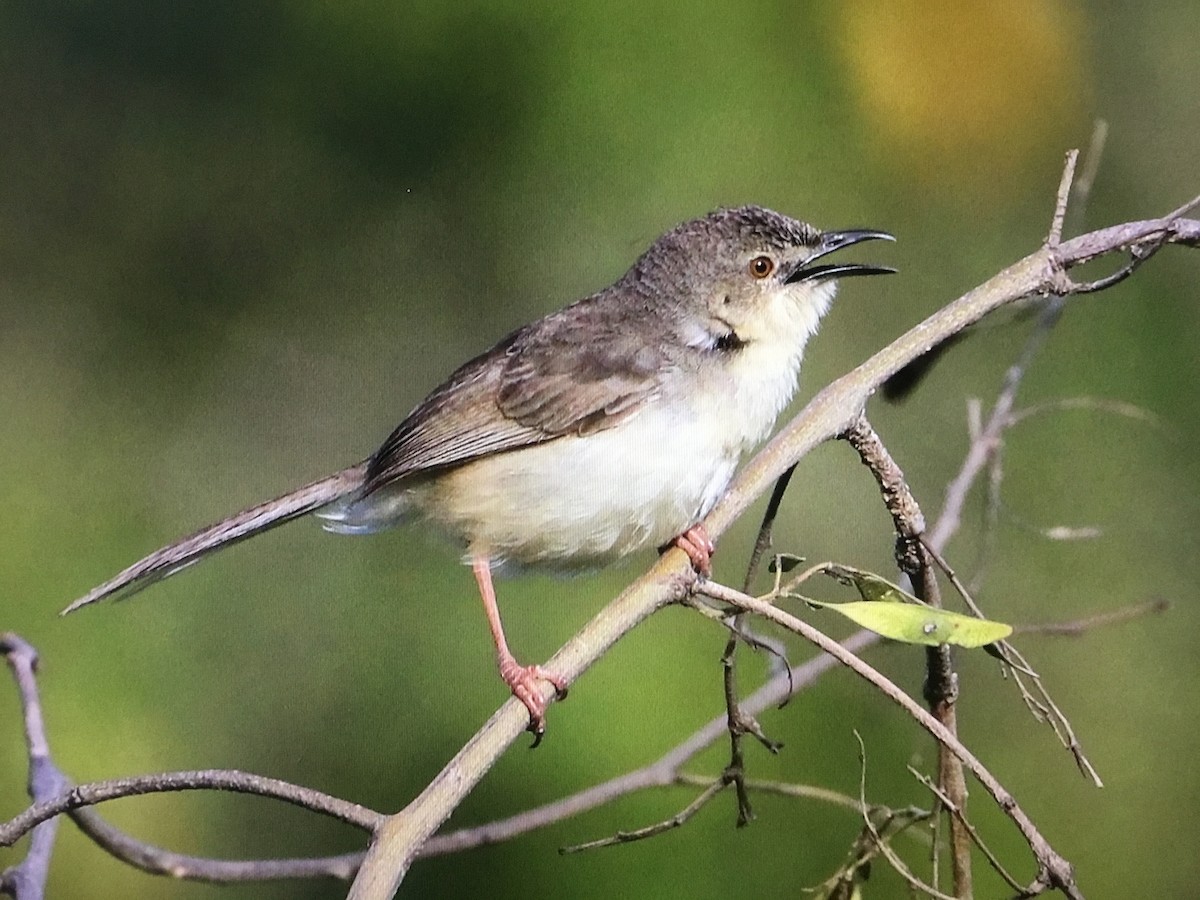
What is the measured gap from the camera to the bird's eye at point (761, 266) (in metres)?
2.54

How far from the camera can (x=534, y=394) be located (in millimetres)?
2533

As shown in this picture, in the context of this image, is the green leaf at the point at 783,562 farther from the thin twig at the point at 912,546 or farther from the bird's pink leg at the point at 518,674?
the bird's pink leg at the point at 518,674

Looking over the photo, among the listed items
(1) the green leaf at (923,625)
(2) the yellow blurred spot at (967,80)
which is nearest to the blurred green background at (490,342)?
(2) the yellow blurred spot at (967,80)

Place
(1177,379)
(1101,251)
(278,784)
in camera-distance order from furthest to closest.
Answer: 1. (1177,379)
2. (1101,251)
3. (278,784)

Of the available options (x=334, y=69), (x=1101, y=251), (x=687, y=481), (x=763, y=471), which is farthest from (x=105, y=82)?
(x=1101, y=251)

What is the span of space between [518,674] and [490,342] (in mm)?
1268

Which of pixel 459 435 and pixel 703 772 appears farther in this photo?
pixel 703 772

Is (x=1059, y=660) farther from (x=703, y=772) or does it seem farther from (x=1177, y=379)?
(x=703, y=772)

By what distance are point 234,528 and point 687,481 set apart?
84cm

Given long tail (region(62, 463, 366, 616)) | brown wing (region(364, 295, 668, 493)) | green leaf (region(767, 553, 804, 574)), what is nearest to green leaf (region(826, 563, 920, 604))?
green leaf (region(767, 553, 804, 574))

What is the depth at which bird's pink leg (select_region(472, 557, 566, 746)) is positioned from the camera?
187cm

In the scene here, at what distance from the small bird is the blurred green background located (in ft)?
0.76

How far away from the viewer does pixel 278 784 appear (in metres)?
1.41

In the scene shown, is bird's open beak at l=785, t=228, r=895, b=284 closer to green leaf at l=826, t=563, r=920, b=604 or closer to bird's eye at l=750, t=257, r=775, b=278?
bird's eye at l=750, t=257, r=775, b=278
